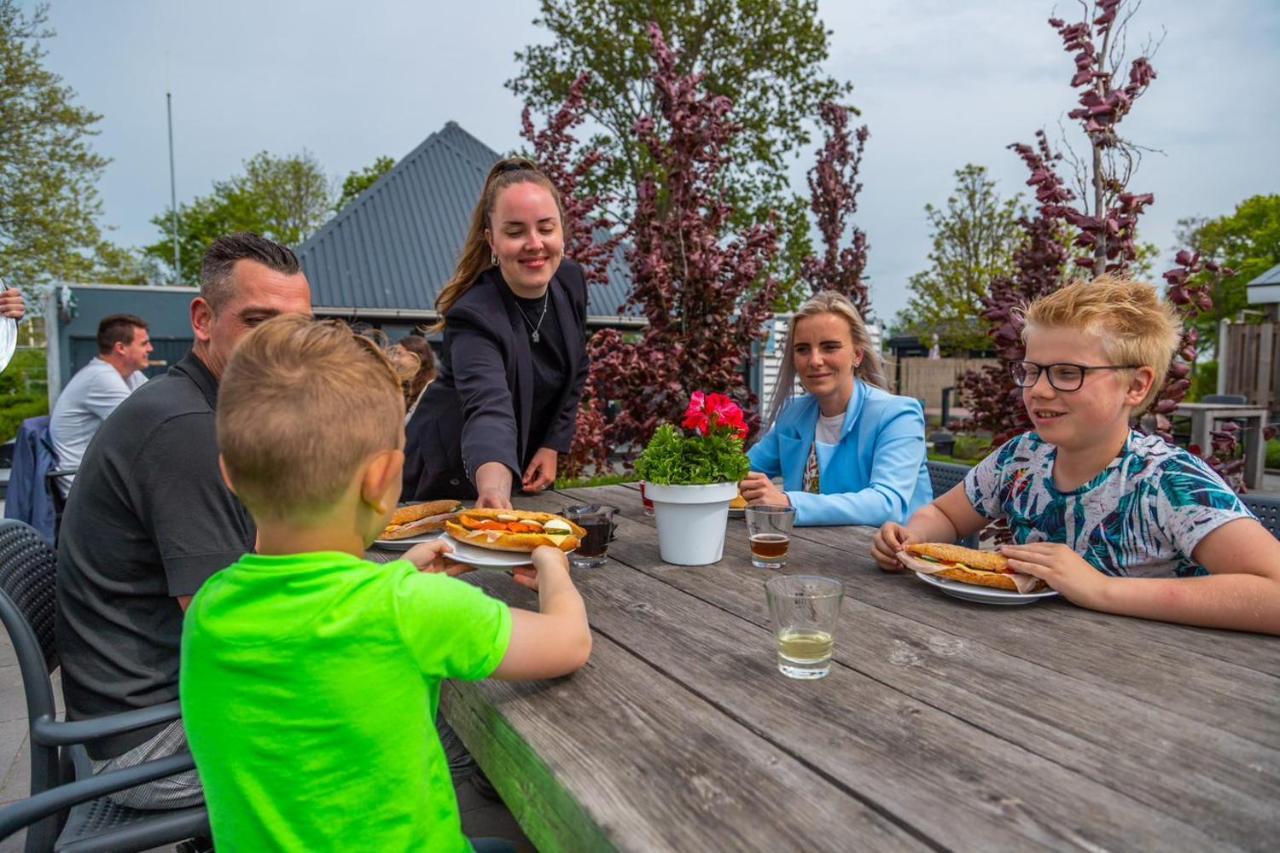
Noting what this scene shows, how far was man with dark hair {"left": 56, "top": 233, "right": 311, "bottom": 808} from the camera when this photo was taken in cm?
158

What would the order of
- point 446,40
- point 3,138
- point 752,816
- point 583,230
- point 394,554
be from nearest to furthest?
1. point 752,816
2. point 394,554
3. point 583,230
4. point 446,40
5. point 3,138

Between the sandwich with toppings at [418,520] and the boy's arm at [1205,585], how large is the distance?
1.54 metres

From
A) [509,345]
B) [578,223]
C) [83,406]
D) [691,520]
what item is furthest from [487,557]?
[578,223]

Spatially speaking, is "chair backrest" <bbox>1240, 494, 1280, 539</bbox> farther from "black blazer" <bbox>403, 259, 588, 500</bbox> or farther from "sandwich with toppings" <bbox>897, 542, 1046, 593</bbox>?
"black blazer" <bbox>403, 259, 588, 500</bbox>

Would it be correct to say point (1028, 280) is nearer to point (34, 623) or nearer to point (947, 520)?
point (947, 520)

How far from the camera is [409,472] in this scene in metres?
2.92

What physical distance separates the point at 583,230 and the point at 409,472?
547 centimetres

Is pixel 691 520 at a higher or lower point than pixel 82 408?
lower

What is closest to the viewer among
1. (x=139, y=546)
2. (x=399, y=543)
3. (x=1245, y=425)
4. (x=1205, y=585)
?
(x=1205, y=585)

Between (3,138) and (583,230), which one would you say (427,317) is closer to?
(583,230)

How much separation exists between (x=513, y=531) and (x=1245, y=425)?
10.1 metres

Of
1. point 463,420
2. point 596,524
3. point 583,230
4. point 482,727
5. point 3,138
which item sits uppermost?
point 3,138

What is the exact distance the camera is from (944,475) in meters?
3.34

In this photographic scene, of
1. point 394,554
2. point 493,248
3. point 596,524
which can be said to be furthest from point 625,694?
point 493,248
